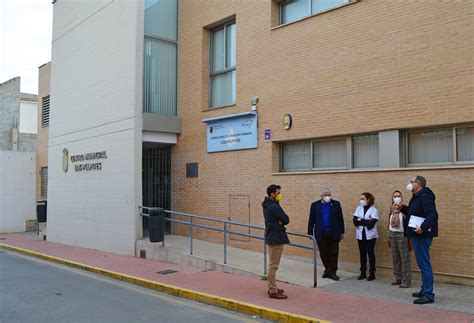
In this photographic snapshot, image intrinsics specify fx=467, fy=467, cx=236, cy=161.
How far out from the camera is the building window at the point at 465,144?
8.30 metres

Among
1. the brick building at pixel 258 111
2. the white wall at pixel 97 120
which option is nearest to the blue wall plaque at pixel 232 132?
the brick building at pixel 258 111

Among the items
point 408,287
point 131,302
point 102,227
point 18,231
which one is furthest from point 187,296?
point 18,231

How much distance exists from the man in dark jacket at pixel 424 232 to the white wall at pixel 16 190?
20829 millimetres

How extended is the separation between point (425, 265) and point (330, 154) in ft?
12.8

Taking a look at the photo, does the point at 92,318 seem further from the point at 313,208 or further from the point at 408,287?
the point at 408,287

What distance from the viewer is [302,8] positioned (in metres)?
11.2

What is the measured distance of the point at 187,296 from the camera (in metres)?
8.27

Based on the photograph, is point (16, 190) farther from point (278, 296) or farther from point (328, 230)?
point (278, 296)

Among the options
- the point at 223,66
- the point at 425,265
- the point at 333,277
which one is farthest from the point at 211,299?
the point at 223,66

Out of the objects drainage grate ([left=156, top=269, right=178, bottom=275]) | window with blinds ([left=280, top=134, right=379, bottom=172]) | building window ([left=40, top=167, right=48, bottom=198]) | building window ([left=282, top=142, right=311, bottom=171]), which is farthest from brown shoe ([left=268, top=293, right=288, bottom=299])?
building window ([left=40, top=167, right=48, bottom=198])

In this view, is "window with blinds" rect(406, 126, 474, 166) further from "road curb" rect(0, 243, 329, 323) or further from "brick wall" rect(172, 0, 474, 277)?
"road curb" rect(0, 243, 329, 323)

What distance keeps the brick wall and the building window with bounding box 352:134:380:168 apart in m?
0.37

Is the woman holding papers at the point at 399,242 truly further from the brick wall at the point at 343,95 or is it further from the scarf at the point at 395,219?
the brick wall at the point at 343,95

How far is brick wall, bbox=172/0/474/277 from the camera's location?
8242 millimetres
